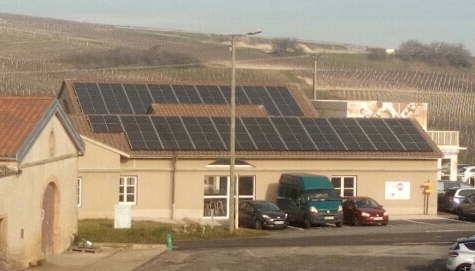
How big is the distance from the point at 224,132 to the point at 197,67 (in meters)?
53.7

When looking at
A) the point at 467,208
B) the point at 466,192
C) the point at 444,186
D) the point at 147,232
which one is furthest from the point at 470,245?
the point at 444,186

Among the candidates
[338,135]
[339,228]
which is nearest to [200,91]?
[338,135]

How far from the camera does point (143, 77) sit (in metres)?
93.3

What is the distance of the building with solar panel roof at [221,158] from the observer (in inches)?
1834

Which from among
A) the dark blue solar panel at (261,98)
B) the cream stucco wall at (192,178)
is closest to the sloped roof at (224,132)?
the cream stucco wall at (192,178)

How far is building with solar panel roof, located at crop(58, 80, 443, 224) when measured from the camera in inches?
1834

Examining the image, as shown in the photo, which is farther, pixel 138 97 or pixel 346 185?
pixel 138 97

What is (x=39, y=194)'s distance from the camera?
2917cm

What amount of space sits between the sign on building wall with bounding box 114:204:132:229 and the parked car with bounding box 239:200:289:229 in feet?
23.1

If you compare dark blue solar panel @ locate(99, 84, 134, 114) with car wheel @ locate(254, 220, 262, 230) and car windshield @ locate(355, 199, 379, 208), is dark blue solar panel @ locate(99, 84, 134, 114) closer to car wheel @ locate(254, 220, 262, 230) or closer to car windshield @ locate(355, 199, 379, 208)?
car wheel @ locate(254, 220, 262, 230)

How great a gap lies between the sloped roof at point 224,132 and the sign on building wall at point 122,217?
8.53 metres

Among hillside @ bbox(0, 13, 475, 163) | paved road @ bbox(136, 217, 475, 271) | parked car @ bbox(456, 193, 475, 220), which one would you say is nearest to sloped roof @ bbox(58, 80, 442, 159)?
parked car @ bbox(456, 193, 475, 220)

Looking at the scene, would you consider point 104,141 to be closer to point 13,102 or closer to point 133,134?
point 133,134

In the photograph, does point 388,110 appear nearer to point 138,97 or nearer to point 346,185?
point 346,185
